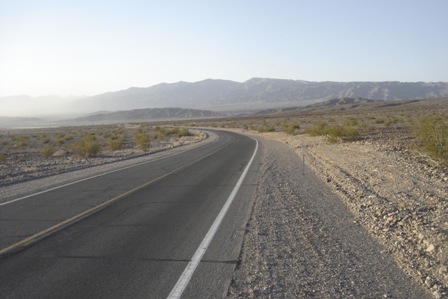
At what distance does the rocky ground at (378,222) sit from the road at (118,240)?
1.32 feet

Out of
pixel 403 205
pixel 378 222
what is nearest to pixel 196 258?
pixel 378 222

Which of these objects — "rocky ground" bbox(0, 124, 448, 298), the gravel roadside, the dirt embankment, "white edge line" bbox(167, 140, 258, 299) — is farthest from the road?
the dirt embankment

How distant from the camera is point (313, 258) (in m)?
6.66

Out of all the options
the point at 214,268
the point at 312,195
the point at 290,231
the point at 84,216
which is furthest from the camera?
the point at 312,195

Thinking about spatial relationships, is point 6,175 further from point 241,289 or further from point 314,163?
point 241,289

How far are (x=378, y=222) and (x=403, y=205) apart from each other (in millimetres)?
1477

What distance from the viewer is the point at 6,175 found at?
19234 millimetres

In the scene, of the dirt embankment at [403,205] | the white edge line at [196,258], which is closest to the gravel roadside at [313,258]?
the dirt embankment at [403,205]

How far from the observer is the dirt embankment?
20.8ft

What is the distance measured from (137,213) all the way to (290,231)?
12.5 feet

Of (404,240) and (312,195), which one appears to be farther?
(312,195)

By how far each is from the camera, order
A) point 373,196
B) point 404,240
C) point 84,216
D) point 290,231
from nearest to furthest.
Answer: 1. point 404,240
2. point 290,231
3. point 84,216
4. point 373,196

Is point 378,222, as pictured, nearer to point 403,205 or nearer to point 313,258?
point 403,205

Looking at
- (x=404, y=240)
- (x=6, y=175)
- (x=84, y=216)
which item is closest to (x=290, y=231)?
(x=404, y=240)
